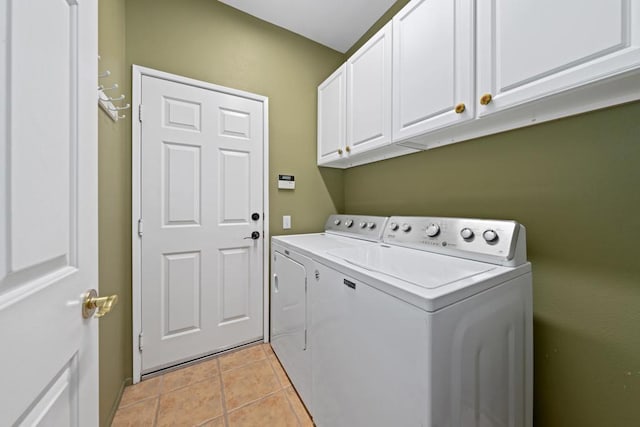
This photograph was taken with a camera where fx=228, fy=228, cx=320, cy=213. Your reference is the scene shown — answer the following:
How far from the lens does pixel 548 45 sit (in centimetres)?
82

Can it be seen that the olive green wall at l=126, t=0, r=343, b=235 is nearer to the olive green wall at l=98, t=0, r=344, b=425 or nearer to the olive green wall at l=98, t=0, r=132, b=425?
the olive green wall at l=98, t=0, r=344, b=425

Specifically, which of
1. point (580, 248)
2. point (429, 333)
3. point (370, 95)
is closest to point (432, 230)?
point (580, 248)

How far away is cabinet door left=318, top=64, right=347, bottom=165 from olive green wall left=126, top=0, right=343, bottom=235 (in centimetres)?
13

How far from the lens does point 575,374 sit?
3.27 ft

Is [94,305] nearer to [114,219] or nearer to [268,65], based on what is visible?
[114,219]

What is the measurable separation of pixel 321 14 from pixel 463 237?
2092 mm

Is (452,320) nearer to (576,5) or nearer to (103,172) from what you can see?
(576,5)

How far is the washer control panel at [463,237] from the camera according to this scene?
97 cm

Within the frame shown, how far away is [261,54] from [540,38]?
192cm

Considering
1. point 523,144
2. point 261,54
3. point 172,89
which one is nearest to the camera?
point 523,144

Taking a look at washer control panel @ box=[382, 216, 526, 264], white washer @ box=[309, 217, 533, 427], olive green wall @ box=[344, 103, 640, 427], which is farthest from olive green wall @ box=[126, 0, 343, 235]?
olive green wall @ box=[344, 103, 640, 427]

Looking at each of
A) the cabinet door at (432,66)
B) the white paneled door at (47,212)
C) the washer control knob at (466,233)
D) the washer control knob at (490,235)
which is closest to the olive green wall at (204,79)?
the white paneled door at (47,212)

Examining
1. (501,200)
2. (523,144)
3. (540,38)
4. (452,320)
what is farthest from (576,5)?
(452,320)

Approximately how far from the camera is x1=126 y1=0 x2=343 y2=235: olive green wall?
1.65 meters
